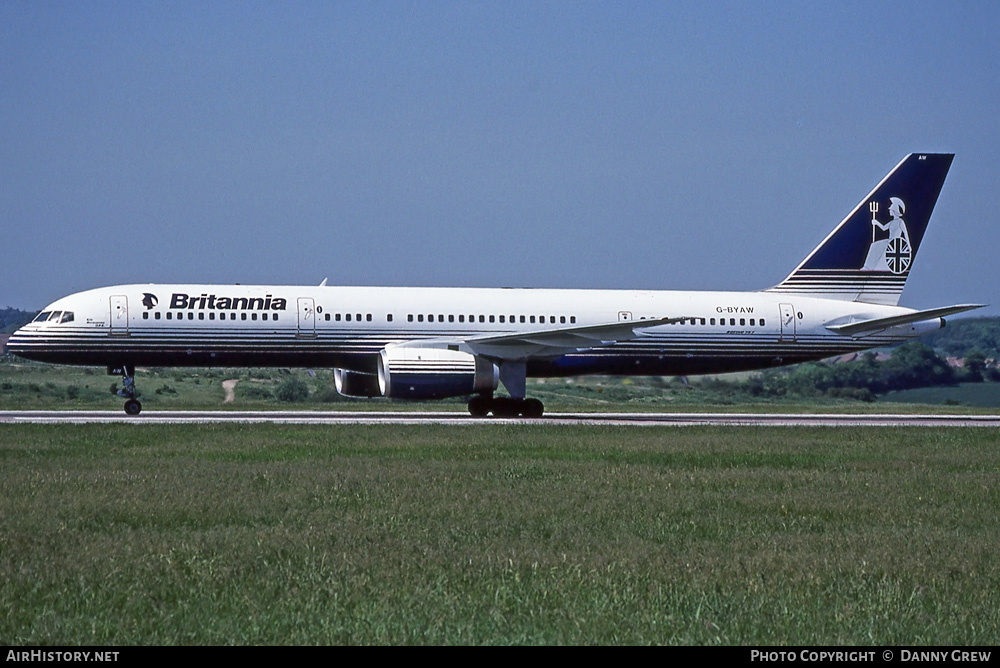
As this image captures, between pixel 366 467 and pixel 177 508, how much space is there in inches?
197


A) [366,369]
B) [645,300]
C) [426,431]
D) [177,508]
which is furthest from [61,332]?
[177,508]

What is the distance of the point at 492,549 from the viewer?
10742 millimetres

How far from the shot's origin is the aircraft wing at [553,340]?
3316 centimetres

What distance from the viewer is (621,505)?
13898 mm

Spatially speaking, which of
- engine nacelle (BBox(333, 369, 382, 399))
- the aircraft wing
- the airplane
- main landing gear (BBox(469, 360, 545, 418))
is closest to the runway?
main landing gear (BBox(469, 360, 545, 418))

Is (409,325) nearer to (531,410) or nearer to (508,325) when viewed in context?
(508,325)

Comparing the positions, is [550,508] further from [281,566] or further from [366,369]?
[366,369]

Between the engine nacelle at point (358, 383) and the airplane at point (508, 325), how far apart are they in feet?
0.16

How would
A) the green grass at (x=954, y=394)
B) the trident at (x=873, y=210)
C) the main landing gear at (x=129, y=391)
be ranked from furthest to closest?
the green grass at (x=954, y=394) < the trident at (x=873, y=210) < the main landing gear at (x=129, y=391)

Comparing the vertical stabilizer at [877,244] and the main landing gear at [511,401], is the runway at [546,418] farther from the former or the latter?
the vertical stabilizer at [877,244]

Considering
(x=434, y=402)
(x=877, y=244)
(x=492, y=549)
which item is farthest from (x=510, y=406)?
(x=492, y=549)

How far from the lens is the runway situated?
30.9m

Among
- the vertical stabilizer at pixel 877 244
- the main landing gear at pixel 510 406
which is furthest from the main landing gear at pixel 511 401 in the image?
the vertical stabilizer at pixel 877 244

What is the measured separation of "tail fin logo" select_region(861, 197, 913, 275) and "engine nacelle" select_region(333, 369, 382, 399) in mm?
16260
